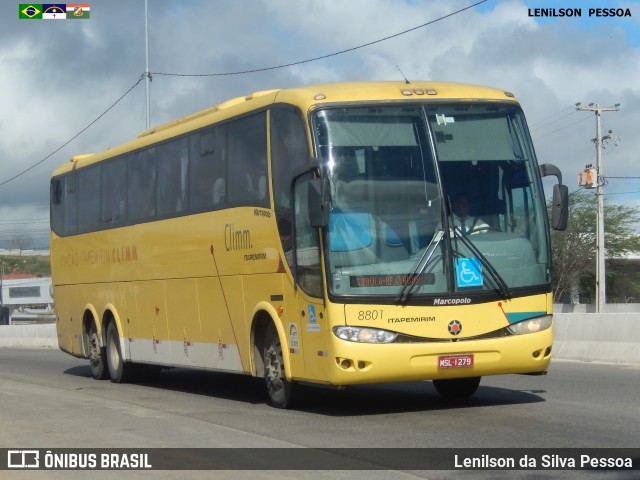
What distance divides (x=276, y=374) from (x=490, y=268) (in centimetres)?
308

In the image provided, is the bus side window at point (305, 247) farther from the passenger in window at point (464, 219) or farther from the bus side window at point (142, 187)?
the bus side window at point (142, 187)

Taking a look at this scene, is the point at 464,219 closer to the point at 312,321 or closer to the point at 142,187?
the point at 312,321

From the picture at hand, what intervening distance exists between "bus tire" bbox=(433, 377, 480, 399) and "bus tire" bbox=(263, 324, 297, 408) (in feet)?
6.49

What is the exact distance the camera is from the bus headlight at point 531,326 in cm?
1280

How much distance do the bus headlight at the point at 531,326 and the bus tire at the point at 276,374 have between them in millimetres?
2748

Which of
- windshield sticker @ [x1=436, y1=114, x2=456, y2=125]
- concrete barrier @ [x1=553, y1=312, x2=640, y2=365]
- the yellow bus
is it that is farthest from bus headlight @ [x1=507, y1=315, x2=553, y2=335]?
concrete barrier @ [x1=553, y1=312, x2=640, y2=365]

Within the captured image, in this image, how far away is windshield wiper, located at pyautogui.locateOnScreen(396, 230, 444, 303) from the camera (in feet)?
40.5

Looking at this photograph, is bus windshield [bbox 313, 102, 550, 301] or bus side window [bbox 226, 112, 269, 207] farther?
bus side window [bbox 226, 112, 269, 207]

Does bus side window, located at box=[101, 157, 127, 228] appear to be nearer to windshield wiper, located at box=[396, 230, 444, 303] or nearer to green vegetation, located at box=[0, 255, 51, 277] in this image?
windshield wiper, located at box=[396, 230, 444, 303]

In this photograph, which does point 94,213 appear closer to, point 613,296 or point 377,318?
point 377,318

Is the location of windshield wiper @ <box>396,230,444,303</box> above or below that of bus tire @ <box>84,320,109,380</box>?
above

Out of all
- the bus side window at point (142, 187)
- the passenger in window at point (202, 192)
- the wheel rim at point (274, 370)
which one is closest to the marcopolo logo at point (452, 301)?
the wheel rim at point (274, 370)

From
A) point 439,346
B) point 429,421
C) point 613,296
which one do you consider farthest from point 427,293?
point 613,296

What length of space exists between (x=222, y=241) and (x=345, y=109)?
3.38m
